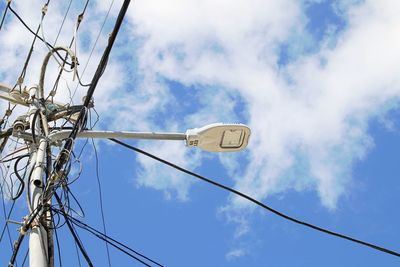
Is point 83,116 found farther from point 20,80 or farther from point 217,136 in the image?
point 20,80

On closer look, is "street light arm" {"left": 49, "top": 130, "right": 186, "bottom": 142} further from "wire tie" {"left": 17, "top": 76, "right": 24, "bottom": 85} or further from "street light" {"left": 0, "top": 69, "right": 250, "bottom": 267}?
"wire tie" {"left": 17, "top": 76, "right": 24, "bottom": 85}

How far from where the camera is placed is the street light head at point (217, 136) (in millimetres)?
6070

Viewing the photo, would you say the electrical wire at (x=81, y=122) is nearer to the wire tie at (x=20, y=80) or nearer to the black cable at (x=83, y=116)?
the black cable at (x=83, y=116)

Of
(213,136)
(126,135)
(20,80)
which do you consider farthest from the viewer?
(20,80)

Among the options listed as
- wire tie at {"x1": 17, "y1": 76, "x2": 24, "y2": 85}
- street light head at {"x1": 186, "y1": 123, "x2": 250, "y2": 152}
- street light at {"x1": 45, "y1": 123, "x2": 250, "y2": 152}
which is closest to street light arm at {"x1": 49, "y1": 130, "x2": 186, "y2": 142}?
street light at {"x1": 45, "y1": 123, "x2": 250, "y2": 152}

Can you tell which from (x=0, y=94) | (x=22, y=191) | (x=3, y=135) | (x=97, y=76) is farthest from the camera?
(x=0, y=94)

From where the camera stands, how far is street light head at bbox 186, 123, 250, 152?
239 inches

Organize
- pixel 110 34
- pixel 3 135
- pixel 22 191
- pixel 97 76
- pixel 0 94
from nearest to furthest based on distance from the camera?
pixel 110 34
pixel 97 76
pixel 22 191
pixel 3 135
pixel 0 94

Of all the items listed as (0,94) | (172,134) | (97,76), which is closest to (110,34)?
(97,76)

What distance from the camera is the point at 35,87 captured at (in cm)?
706

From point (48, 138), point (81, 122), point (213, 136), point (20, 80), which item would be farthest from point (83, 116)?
point (20, 80)

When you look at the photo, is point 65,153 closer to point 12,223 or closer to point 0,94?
point 12,223

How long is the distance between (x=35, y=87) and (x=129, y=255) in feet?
6.06

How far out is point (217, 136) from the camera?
6.10 metres
